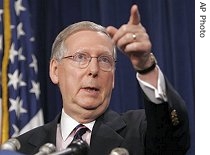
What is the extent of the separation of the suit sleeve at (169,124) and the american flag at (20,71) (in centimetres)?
109

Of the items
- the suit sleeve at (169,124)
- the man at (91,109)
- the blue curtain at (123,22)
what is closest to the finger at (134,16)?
the suit sleeve at (169,124)

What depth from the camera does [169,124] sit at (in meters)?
1.12

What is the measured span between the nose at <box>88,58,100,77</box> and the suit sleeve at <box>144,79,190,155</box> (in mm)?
289

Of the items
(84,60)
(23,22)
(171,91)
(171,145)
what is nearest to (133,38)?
(171,91)

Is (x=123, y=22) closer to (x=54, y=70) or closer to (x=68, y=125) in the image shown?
(x=54, y=70)

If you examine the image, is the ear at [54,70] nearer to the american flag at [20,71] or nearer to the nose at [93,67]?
the nose at [93,67]

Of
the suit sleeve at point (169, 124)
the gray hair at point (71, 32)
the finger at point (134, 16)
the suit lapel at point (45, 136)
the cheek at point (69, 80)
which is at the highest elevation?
the finger at point (134, 16)

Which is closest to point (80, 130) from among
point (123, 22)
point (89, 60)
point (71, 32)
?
point (89, 60)

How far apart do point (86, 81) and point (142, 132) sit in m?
0.23

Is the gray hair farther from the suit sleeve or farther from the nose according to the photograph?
the suit sleeve

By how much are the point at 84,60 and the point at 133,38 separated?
1.54 feet

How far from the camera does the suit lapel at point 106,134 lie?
1345 mm
